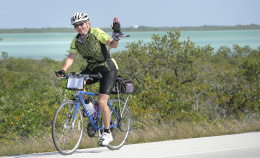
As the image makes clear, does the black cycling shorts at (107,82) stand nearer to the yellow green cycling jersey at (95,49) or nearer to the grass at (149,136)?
the yellow green cycling jersey at (95,49)

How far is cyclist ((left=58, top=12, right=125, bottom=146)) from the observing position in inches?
223

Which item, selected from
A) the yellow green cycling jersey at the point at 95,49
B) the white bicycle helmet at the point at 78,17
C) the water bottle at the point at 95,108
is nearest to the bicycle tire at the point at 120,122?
the water bottle at the point at 95,108

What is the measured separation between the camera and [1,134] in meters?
13.3

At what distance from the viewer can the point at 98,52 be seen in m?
5.79

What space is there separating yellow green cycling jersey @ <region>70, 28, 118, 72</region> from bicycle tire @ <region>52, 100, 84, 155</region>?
66 centimetres

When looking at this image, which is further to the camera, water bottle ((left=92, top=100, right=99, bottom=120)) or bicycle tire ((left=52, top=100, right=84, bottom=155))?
water bottle ((left=92, top=100, right=99, bottom=120))

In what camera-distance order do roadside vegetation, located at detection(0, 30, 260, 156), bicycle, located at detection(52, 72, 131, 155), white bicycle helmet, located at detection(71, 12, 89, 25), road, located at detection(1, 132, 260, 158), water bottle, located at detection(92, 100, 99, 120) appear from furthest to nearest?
roadside vegetation, located at detection(0, 30, 260, 156) → water bottle, located at detection(92, 100, 99, 120) → road, located at detection(1, 132, 260, 158) → bicycle, located at detection(52, 72, 131, 155) → white bicycle helmet, located at detection(71, 12, 89, 25)

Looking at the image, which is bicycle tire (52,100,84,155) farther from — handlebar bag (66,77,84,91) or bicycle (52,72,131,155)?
handlebar bag (66,77,84,91)

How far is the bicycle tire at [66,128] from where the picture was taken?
5.71 meters

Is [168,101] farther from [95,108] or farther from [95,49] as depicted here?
[95,49]

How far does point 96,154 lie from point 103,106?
2.35 ft

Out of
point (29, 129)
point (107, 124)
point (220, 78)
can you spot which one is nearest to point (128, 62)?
point (220, 78)

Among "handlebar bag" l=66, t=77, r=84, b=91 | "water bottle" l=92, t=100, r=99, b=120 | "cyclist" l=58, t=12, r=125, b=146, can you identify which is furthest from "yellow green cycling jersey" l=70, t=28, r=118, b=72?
"water bottle" l=92, t=100, r=99, b=120

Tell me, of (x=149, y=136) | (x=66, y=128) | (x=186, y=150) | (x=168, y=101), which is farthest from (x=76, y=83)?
(x=168, y=101)
